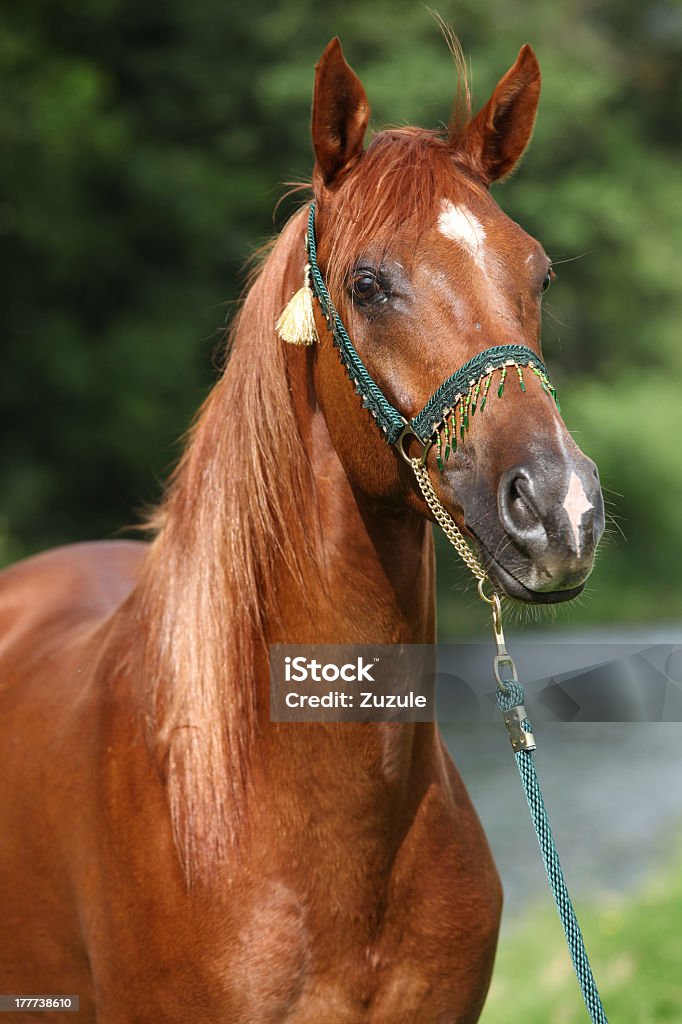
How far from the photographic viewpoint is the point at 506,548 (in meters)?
1.81

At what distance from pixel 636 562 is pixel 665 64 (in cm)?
1025

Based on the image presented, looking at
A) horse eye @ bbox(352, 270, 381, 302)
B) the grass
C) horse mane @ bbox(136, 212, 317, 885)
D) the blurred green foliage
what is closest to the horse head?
horse eye @ bbox(352, 270, 381, 302)

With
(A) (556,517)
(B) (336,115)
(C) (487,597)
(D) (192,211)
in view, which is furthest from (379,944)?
(D) (192,211)

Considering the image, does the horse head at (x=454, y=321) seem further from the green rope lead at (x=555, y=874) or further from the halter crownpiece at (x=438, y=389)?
the green rope lead at (x=555, y=874)

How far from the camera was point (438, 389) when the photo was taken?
192 cm

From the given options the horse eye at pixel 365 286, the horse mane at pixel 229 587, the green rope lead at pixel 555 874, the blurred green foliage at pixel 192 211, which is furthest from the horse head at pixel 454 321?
the blurred green foliage at pixel 192 211

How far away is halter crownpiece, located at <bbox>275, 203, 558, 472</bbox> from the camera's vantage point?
1852 mm

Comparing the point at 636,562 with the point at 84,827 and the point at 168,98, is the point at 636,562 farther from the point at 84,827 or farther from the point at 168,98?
the point at 84,827

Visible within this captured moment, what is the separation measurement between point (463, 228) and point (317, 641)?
81cm

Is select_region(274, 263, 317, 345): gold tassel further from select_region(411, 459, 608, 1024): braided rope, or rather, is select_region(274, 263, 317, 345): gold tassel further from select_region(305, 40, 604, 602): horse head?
select_region(411, 459, 608, 1024): braided rope

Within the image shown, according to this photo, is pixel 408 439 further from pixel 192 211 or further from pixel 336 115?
pixel 192 211

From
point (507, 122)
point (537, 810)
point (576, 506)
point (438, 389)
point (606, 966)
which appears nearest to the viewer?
point (576, 506)

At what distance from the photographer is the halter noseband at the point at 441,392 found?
72.9 inches

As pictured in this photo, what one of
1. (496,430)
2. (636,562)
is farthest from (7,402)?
(496,430)
